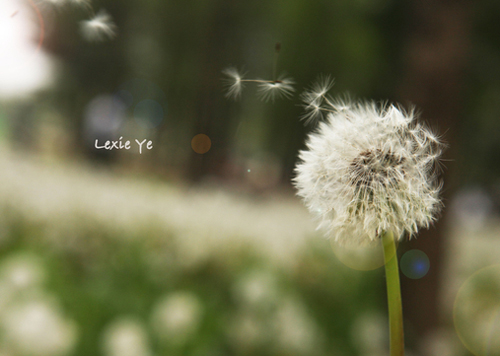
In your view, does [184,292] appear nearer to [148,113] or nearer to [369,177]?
[369,177]

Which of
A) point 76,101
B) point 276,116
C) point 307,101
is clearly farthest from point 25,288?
point 76,101

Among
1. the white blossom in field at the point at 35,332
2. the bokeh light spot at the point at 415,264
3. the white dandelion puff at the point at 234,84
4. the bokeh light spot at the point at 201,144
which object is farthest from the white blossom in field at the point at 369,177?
the bokeh light spot at the point at 201,144

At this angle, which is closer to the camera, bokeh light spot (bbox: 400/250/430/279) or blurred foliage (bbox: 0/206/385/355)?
blurred foliage (bbox: 0/206/385/355)

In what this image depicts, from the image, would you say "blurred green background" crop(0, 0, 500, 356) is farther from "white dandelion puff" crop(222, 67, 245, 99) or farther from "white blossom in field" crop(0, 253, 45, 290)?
"white dandelion puff" crop(222, 67, 245, 99)

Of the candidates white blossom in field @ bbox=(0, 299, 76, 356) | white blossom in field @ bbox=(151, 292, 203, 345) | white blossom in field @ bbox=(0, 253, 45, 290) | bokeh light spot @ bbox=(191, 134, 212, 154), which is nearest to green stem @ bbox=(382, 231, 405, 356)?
white blossom in field @ bbox=(151, 292, 203, 345)

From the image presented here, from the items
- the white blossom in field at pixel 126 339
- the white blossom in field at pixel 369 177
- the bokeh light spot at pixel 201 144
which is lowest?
the white blossom in field at pixel 126 339

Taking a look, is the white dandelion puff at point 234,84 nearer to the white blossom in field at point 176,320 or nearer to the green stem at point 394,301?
the green stem at point 394,301

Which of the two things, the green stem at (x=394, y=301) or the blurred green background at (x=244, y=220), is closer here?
the green stem at (x=394, y=301)
